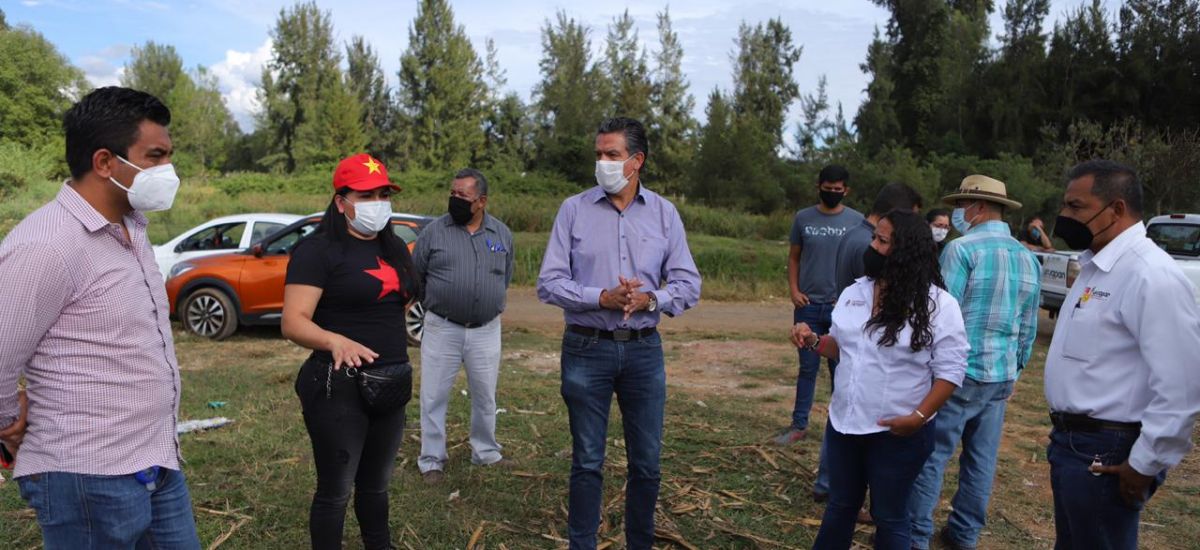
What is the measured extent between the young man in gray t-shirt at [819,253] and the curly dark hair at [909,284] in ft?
7.30

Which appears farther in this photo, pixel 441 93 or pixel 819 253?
pixel 441 93

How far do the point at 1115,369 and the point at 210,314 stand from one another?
10297 mm

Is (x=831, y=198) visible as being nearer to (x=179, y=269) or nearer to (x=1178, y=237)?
(x=179, y=269)

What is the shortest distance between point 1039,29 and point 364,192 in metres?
36.3

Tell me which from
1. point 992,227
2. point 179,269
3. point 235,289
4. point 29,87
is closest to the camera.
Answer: point 992,227

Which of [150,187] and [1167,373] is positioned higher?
[150,187]

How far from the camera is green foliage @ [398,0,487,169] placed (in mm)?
44219

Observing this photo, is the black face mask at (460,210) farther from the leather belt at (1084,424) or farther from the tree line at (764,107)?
the tree line at (764,107)

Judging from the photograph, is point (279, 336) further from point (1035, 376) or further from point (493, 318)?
point (1035, 376)

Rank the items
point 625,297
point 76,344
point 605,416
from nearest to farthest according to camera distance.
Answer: point 76,344 < point 625,297 < point 605,416

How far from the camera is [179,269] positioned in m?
10.9

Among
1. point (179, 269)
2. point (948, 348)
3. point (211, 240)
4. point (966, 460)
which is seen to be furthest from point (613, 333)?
point (211, 240)

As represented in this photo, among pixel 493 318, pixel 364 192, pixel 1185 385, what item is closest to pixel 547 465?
pixel 493 318

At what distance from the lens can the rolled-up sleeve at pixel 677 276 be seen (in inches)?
157
